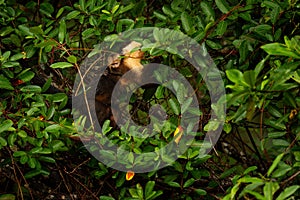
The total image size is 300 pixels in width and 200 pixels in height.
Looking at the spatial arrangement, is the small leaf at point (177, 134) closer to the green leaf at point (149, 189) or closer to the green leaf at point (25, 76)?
the green leaf at point (149, 189)

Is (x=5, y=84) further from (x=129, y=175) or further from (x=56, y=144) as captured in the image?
(x=129, y=175)

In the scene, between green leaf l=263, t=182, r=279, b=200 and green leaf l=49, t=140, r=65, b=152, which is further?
green leaf l=49, t=140, r=65, b=152

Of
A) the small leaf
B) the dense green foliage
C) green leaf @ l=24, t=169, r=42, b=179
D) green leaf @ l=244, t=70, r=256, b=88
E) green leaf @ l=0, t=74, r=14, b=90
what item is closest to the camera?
green leaf @ l=244, t=70, r=256, b=88

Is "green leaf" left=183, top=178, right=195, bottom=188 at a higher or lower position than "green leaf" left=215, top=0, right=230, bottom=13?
lower

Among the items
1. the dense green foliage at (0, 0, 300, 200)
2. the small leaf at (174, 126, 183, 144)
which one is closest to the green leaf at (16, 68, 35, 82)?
the dense green foliage at (0, 0, 300, 200)

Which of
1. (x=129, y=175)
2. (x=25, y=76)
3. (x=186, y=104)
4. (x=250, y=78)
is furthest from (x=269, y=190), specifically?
(x=25, y=76)

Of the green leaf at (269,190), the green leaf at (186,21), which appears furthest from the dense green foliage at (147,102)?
the green leaf at (269,190)

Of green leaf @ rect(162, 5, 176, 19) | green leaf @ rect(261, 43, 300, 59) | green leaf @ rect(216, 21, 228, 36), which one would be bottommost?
green leaf @ rect(162, 5, 176, 19)

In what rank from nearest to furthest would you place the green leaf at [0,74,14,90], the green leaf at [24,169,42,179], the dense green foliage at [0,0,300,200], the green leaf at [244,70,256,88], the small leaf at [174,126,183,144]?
the green leaf at [244,70,256,88]
the dense green foliage at [0,0,300,200]
the small leaf at [174,126,183,144]
the green leaf at [0,74,14,90]
the green leaf at [24,169,42,179]

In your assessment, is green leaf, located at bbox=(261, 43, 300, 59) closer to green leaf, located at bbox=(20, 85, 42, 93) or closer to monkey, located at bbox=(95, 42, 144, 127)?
monkey, located at bbox=(95, 42, 144, 127)
